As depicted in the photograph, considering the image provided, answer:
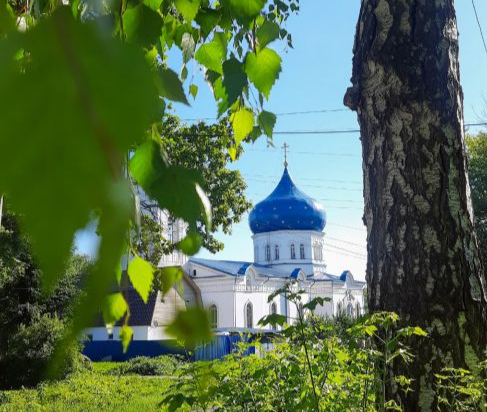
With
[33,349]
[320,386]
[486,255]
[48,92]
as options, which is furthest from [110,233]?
[486,255]

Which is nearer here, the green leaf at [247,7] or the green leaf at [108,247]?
the green leaf at [108,247]

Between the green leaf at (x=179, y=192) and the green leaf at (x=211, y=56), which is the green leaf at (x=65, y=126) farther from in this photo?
the green leaf at (x=211, y=56)

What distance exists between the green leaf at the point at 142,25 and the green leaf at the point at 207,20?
0.39 meters

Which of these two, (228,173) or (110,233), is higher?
(228,173)

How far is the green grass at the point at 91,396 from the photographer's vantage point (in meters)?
7.99

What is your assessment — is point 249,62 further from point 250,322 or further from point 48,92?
point 250,322

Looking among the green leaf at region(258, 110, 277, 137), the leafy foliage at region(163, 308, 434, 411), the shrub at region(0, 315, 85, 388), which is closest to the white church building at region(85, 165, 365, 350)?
the shrub at region(0, 315, 85, 388)

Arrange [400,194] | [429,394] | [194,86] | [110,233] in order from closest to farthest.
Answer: [110,233]
[194,86]
[429,394]
[400,194]

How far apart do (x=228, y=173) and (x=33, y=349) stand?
21.5ft

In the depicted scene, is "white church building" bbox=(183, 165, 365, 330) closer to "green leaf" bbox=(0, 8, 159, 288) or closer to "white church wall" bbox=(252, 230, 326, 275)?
"white church wall" bbox=(252, 230, 326, 275)

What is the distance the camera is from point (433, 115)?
7.42 ft

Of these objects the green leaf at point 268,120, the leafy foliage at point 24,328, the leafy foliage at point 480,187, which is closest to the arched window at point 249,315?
the leafy foliage at point 480,187

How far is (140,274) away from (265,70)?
1.37 feet

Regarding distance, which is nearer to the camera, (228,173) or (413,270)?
(413,270)
